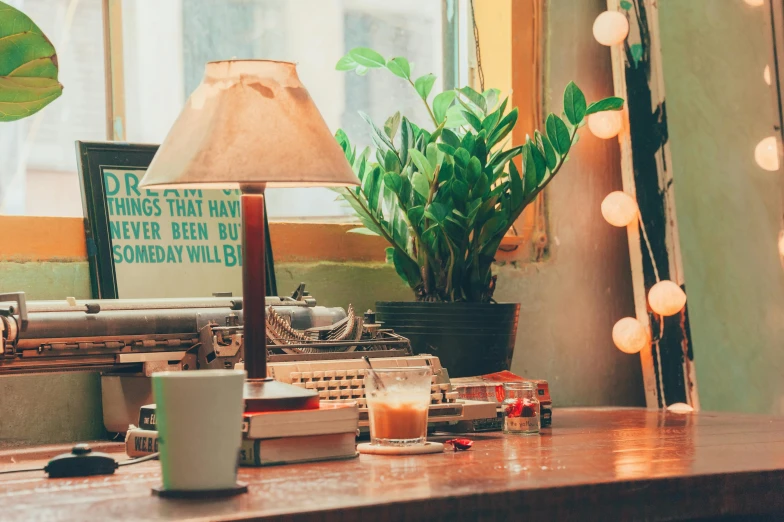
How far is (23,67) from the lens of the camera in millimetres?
1662

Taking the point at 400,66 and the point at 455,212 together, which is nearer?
the point at 455,212

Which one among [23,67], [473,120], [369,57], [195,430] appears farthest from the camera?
[369,57]

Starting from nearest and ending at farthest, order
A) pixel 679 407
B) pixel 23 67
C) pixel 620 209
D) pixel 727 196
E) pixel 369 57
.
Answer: pixel 23 67, pixel 369 57, pixel 679 407, pixel 620 209, pixel 727 196

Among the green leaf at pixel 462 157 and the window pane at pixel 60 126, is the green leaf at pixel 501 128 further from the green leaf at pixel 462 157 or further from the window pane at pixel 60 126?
the window pane at pixel 60 126

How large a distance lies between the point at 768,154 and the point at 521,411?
46.5 inches

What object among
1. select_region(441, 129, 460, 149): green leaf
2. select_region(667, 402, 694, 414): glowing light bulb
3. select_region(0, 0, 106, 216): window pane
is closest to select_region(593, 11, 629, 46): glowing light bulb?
select_region(441, 129, 460, 149): green leaf

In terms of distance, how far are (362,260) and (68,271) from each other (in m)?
0.65

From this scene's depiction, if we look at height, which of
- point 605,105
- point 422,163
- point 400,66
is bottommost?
point 422,163

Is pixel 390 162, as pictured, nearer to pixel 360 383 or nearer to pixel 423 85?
pixel 423 85

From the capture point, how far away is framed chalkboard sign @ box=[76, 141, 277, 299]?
6.66 ft

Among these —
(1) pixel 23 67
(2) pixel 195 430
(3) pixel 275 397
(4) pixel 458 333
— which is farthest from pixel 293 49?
(2) pixel 195 430

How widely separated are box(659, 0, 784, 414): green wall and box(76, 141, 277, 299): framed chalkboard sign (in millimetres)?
1034

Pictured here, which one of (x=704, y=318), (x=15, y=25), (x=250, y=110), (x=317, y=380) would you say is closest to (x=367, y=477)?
(x=317, y=380)

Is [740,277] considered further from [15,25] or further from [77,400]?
[15,25]
